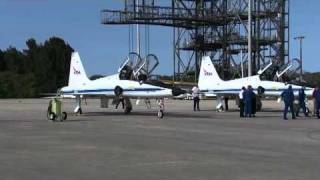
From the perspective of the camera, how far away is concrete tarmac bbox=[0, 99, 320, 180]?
12.6 m

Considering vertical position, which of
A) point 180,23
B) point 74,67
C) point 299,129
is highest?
point 180,23

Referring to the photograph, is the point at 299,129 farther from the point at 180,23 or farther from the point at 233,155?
the point at 180,23

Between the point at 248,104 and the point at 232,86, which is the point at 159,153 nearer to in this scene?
the point at 248,104

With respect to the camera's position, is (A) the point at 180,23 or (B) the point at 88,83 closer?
(B) the point at 88,83

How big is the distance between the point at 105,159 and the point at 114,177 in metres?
2.82

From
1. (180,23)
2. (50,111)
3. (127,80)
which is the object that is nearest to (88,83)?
(127,80)

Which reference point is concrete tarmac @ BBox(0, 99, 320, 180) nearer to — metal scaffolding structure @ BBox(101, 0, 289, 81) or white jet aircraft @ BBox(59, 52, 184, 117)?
white jet aircraft @ BBox(59, 52, 184, 117)

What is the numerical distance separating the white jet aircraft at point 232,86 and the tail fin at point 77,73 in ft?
29.7

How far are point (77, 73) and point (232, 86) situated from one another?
9910 millimetres

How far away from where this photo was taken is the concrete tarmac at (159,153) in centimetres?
1259

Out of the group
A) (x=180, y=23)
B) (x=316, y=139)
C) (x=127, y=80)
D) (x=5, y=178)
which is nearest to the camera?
(x=5, y=178)

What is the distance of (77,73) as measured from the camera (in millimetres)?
40844

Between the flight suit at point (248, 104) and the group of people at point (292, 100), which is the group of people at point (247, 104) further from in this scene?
the group of people at point (292, 100)

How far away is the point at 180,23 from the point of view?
8419cm
